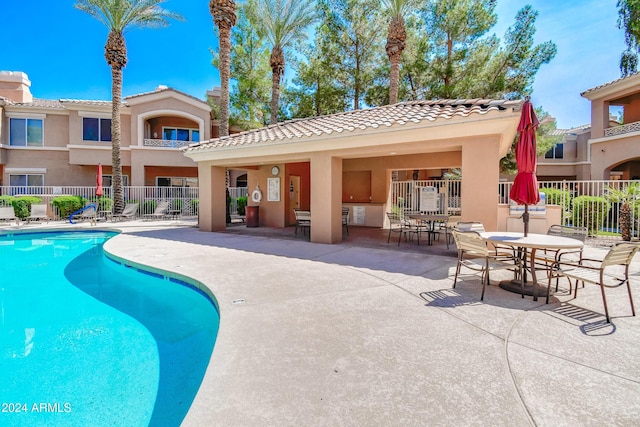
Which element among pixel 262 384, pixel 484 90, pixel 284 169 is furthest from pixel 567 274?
pixel 484 90

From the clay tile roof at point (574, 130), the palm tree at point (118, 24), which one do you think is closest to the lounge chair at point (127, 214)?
the palm tree at point (118, 24)

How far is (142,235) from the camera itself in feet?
43.4

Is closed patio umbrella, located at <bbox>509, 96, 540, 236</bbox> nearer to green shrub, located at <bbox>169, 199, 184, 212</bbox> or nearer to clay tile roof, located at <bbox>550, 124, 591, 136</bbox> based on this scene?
green shrub, located at <bbox>169, 199, 184, 212</bbox>

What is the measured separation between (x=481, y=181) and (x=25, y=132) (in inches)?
1258

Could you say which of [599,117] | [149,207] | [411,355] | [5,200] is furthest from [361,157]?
[5,200]

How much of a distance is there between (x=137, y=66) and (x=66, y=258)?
19.4 m

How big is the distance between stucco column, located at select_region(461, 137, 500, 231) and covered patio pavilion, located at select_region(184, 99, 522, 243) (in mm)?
24

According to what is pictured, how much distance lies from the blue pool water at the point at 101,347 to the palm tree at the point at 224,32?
12.0 meters

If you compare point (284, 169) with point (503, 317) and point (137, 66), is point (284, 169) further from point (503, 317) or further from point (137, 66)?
point (137, 66)

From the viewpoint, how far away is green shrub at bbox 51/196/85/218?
63.7 ft

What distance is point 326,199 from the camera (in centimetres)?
1086

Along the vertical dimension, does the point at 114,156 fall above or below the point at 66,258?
above

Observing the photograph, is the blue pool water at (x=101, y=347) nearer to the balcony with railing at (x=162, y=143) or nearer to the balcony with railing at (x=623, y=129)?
the balcony with railing at (x=162, y=143)

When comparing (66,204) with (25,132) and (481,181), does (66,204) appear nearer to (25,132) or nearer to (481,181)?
(25,132)
